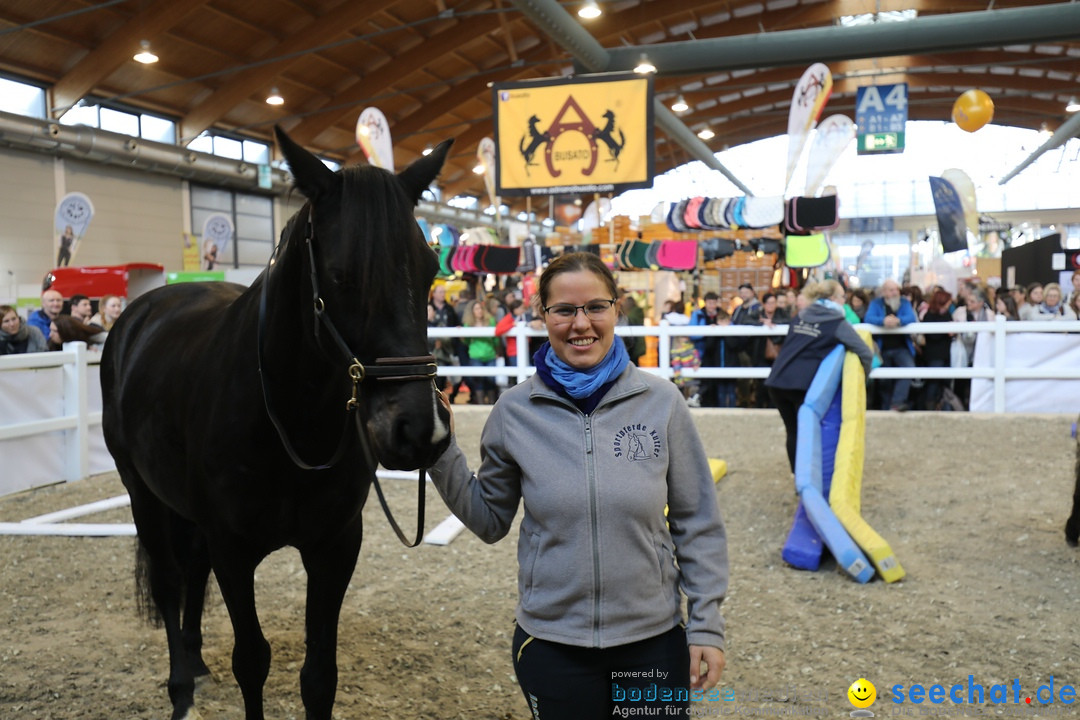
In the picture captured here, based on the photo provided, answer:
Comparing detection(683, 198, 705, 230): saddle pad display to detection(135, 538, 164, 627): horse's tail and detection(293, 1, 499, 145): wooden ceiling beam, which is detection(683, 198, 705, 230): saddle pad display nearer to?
detection(293, 1, 499, 145): wooden ceiling beam

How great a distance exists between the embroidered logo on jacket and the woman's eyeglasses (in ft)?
0.80

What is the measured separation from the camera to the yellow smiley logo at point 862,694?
2688mm

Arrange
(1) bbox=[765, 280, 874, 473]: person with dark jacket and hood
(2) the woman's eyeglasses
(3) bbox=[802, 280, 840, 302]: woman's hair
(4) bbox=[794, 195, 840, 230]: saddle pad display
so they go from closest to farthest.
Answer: (2) the woman's eyeglasses
(1) bbox=[765, 280, 874, 473]: person with dark jacket and hood
(3) bbox=[802, 280, 840, 302]: woman's hair
(4) bbox=[794, 195, 840, 230]: saddle pad display

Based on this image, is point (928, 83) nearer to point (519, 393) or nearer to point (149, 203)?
point (149, 203)

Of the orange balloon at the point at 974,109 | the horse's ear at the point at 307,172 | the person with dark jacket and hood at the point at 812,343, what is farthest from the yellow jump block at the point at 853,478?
the orange balloon at the point at 974,109

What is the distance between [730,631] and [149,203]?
17951mm

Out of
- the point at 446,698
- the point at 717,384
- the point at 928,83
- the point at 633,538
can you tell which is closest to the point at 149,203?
the point at 717,384

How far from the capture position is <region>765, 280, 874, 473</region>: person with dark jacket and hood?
4602mm

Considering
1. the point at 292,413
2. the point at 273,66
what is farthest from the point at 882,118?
the point at 292,413

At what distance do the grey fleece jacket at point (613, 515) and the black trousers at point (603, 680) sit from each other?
41 millimetres

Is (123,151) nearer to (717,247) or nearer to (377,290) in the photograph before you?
(717,247)

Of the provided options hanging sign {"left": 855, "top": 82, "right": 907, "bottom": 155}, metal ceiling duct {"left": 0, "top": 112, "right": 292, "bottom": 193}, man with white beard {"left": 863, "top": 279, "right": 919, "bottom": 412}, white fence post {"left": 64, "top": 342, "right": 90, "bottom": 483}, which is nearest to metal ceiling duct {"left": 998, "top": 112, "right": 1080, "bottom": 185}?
hanging sign {"left": 855, "top": 82, "right": 907, "bottom": 155}

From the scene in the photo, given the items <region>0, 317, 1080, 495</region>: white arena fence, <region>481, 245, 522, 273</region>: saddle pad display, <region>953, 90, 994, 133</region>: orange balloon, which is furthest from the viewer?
<region>953, 90, 994, 133</region>: orange balloon

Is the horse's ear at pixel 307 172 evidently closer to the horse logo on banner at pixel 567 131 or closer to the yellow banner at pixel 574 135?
the yellow banner at pixel 574 135
